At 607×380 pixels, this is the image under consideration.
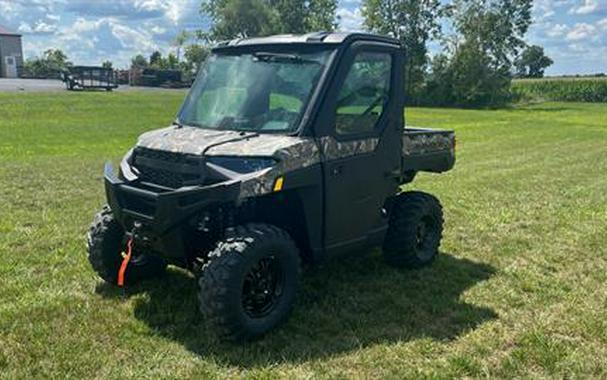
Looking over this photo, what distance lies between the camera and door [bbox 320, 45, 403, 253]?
5.32m

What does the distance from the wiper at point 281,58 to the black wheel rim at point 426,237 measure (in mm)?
2254

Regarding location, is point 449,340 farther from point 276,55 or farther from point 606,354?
point 276,55

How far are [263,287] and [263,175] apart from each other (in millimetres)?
849

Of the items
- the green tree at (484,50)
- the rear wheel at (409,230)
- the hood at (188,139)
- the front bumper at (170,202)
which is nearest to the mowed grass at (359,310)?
the rear wheel at (409,230)

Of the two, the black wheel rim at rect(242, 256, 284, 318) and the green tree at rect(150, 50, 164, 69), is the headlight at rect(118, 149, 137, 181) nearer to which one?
the black wheel rim at rect(242, 256, 284, 318)

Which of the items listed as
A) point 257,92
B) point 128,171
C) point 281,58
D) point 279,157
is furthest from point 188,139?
point 281,58

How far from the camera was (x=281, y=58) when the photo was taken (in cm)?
543

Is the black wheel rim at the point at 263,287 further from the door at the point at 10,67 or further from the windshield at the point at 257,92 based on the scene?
the door at the point at 10,67

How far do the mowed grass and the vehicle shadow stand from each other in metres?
0.02

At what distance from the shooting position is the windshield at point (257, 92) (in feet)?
17.2

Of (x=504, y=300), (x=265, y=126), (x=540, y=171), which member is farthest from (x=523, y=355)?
(x=540, y=171)

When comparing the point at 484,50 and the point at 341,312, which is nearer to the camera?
the point at 341,312

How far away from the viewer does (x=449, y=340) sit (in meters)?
4.93

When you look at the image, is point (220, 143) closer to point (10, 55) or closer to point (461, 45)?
point (461, 45)
